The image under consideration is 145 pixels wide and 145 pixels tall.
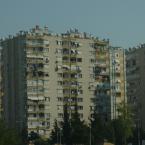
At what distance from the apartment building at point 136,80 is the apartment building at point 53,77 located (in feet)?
26.6

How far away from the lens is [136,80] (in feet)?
466

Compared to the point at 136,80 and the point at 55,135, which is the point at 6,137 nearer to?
the point at 55,135

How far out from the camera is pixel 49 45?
123000 mm

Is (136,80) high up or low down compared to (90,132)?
up

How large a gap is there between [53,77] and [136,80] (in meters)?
26.4

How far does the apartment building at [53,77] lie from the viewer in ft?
388

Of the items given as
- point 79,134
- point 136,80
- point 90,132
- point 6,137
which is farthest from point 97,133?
point 136,80

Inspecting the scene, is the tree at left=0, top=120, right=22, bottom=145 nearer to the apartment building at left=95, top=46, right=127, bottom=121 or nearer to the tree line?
the tree line

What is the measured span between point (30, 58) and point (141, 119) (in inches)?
1223

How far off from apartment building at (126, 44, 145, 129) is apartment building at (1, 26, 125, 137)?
810cm

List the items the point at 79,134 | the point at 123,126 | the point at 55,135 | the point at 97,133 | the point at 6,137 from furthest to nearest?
the point at 123,126 → the point at 55,135 → the point at 97,133 → the point at 79,134 → the point at 6,137

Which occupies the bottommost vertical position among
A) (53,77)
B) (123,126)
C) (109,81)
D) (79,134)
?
(79,134)

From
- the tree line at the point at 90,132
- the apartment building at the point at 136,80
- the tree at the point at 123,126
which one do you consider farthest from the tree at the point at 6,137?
the apartment building at the point at 136,80

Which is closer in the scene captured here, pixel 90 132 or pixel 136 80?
pixel 90 132
